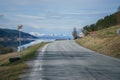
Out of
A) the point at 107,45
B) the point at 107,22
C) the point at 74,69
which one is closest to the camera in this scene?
the point at 74,69

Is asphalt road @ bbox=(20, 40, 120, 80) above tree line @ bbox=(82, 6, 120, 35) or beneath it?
beneath

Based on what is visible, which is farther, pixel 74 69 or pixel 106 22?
pixel 106 22

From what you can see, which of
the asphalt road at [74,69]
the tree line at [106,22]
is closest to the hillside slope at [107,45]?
the asphalt road at [74,69]

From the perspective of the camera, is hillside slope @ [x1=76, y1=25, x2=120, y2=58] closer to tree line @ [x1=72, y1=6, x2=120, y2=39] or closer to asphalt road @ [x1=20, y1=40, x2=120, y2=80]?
asphalt road @ [x1=20, y1=40, x2=120, y2=80]

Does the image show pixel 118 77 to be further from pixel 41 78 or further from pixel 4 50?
pixel 4 50

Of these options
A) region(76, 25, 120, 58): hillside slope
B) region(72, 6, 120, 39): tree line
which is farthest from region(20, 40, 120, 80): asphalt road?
region(72, 6, 120, 39): tree line

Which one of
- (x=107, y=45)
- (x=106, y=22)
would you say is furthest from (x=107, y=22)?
(x=107, y=45)

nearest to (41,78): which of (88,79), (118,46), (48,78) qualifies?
(48,78)

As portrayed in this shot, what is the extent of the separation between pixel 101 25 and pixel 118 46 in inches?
3745

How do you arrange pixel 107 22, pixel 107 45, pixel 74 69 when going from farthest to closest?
pixel 107 22
pixel 107 45
pixel 74 69

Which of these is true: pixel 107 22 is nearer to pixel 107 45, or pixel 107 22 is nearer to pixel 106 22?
pixel 106 22

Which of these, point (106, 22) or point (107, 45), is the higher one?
point (106, 22)

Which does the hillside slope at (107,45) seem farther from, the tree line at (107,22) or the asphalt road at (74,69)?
the tree line at (107,22)

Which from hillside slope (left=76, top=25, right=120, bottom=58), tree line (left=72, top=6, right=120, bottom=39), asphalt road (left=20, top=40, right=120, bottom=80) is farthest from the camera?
tree line (left=72, top=6, right=120, bottom=39)
